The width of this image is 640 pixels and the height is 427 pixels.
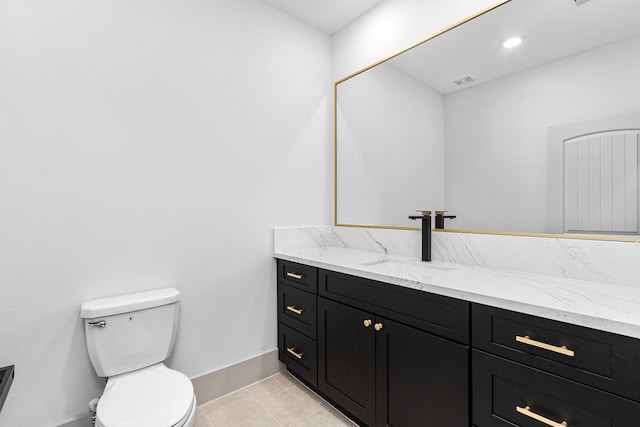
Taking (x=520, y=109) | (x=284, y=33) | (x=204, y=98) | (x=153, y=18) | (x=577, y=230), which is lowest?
(x=577, y=230)

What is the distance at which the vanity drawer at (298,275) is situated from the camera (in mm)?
1916

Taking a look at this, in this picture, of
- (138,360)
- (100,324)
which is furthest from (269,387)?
(100,324)

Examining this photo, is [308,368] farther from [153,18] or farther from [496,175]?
[153,18]

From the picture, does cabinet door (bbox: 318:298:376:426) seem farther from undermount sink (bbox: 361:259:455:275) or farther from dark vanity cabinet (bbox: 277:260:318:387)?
undermount sink (bbox: 361:259:455:275)

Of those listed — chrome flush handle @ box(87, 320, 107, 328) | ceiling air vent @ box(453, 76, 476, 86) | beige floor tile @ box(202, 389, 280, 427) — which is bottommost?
beige floor tile @ box(202, 389, 280, 427)

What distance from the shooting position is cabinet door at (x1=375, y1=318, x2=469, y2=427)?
4.00 feet

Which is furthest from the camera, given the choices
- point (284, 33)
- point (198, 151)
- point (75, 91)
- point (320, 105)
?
point (320, 105)

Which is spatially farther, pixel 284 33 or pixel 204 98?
pixel 284 33

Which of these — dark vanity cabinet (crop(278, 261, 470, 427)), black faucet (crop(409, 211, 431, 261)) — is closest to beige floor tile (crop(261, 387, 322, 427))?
dark vanity cabinet (crop(278, 261, 470, 427))

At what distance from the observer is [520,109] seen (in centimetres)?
156

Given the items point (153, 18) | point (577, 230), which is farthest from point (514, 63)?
point (153, 18)

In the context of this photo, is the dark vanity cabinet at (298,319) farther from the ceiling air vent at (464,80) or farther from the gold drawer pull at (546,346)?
the ceiling air vent at (464,80)

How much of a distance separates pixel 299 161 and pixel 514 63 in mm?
1459

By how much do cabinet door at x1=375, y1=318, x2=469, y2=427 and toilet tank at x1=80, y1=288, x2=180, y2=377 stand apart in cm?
110
